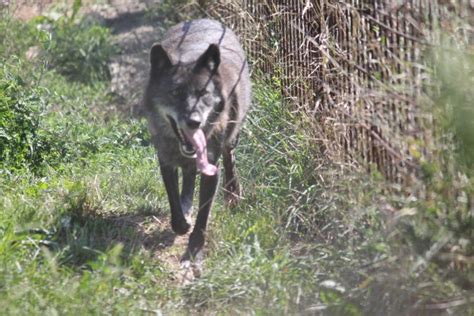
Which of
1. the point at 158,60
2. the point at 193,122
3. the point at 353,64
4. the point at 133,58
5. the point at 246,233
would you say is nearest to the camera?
the point at 353,64

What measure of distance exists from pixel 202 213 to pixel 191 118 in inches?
29.1

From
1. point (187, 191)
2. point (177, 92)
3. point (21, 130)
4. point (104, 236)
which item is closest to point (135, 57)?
point (21, 130)

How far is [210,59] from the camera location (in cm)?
708

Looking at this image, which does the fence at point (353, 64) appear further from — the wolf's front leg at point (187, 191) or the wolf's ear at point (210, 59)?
the wolf's front leg at point (187, 191)

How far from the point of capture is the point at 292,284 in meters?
5.67

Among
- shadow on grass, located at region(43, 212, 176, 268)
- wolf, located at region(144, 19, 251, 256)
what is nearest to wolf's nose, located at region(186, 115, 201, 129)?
wolf, located at region(144, 19, 251, 256)

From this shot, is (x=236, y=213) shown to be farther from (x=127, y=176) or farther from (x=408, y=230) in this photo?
(x=408, y=230)

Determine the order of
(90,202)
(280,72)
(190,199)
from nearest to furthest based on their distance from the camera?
(90,202) < (190,199) < (280,72)

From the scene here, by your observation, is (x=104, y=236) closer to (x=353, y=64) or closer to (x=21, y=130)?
(x=21, y=130)

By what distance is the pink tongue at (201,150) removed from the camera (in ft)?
22.3

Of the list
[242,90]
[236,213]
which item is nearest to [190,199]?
[236,213]

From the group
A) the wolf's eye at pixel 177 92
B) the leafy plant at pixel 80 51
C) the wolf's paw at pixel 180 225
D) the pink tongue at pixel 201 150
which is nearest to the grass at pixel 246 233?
the wolf's paw at pixel 180 225

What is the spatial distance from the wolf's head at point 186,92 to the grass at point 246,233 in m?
0.71

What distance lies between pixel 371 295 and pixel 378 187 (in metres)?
0.61
